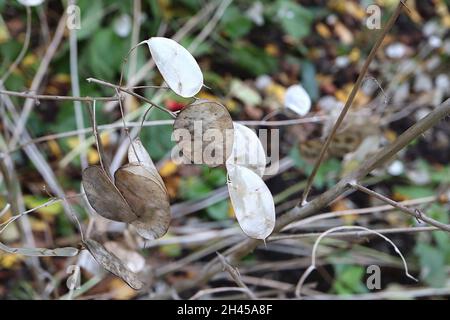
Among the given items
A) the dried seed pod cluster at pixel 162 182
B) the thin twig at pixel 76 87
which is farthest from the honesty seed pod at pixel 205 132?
the thin twig at pixel 76 87

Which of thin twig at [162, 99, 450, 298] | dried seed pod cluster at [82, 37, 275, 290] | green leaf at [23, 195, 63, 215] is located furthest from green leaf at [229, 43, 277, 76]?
dried seed pod cluster at [82, 37, 275, 290]

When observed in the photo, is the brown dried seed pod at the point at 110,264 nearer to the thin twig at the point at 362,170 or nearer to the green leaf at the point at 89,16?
the thin twig at the point at 362,170

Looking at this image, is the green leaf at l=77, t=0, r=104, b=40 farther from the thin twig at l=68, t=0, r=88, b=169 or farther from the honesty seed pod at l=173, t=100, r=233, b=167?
the honesty seed pod at l=173, t=100, r=233, b=167

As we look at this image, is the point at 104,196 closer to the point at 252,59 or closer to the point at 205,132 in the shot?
the point at 205,132

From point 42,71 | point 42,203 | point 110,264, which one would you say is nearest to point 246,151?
point 110,264

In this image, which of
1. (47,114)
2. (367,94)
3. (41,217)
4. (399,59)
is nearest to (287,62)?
(367,94)

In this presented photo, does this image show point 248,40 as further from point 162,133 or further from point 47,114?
point 47,114
